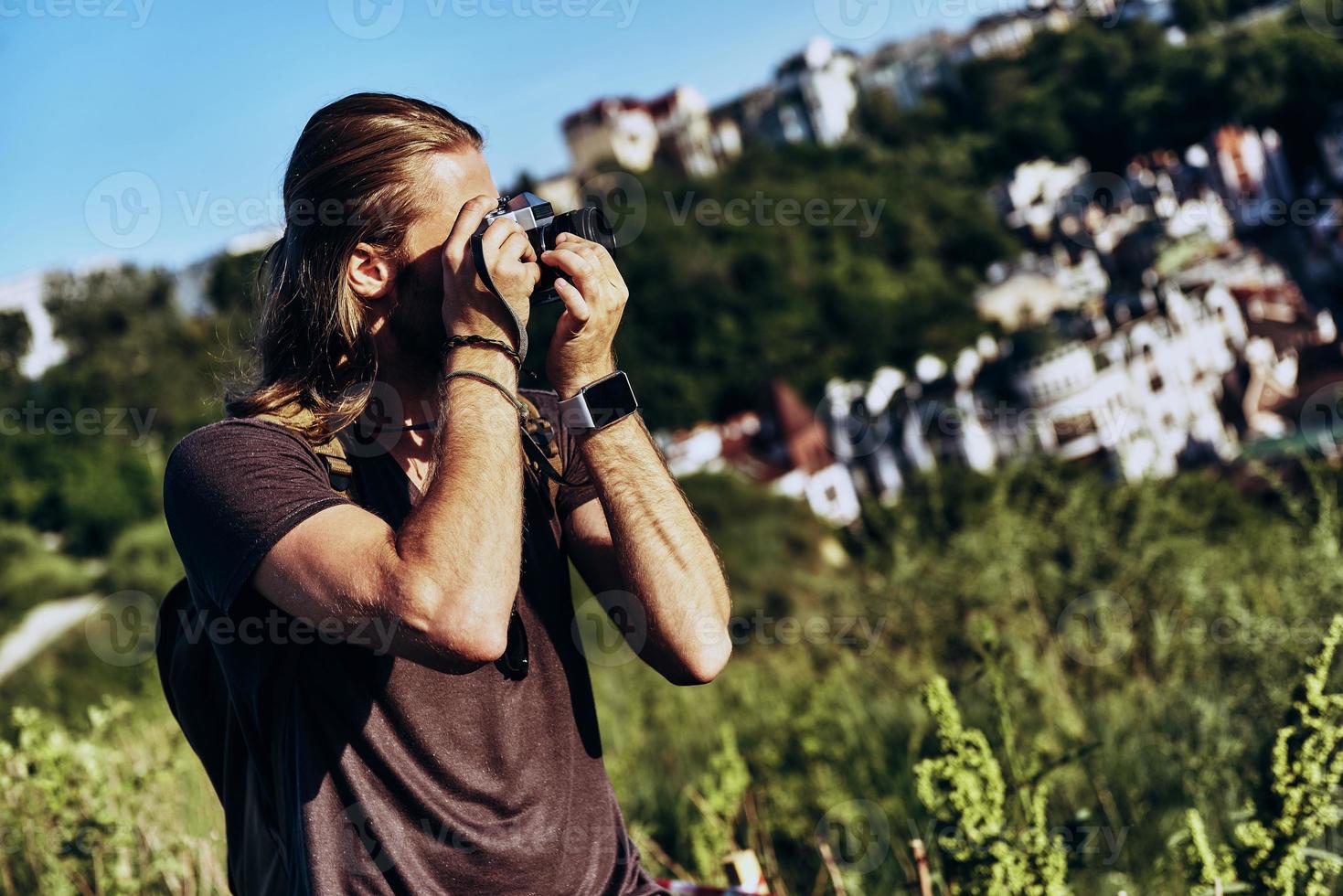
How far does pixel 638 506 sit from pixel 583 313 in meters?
0.27

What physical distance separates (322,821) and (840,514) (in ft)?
136

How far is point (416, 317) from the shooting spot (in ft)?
5.77

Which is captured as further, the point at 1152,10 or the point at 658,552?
the point at 1152,10

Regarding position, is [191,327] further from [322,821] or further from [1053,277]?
[322,821]

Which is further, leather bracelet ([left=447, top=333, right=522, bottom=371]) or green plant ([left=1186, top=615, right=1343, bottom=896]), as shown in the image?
green plant ([left=1186, top=615, right=1343, bottom=896])

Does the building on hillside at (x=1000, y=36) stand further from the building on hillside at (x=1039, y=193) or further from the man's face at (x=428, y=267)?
the man's face at (x=428, y=267)

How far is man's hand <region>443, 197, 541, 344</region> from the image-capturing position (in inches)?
62.4

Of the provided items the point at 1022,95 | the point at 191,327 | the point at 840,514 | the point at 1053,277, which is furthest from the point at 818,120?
the point at 191,327

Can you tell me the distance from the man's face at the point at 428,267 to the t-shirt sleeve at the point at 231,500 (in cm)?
32

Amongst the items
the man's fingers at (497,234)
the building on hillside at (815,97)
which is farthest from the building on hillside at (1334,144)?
the man's fingers at (497,234)

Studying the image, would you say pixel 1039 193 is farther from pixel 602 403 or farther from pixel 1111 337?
pixel 602 403

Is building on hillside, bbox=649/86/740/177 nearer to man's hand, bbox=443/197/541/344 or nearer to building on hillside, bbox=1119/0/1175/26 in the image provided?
building on hillside, bbox=1119/0/1175/26

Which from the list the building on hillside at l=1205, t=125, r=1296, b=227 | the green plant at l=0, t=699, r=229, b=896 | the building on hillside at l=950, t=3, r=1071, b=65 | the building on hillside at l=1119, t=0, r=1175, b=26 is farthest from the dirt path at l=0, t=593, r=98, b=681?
the building on hillside at l=950, t=3, r=1071, b=65

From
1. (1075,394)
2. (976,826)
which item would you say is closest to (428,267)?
(976,826)
